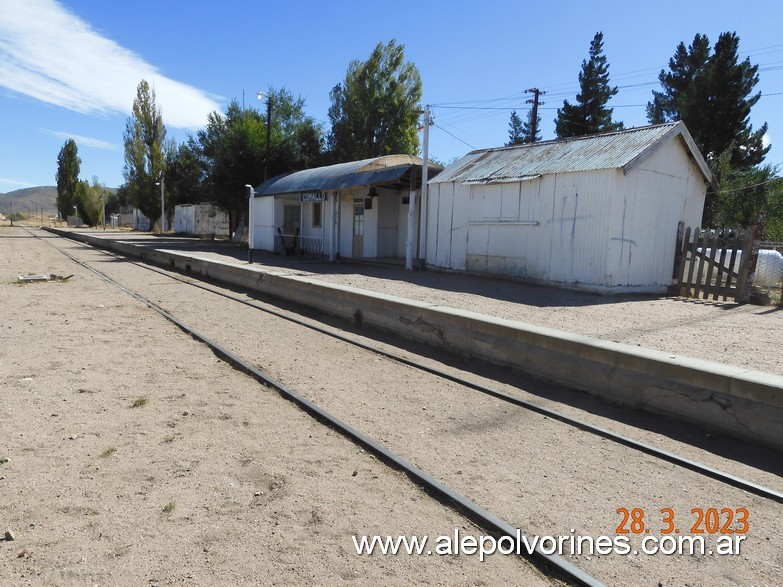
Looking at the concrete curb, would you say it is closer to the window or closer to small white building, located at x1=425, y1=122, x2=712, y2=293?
small white building, located at x1=425, y1=122, x2=712, y2=293

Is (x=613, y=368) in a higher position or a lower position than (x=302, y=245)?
lower

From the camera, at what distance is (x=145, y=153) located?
50.4m

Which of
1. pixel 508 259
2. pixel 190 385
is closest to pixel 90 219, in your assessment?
pixel 508 259

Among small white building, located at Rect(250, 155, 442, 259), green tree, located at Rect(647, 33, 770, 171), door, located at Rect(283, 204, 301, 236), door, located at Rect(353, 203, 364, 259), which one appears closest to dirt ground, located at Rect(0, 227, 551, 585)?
small white building, located at Rect(250, 155, 442, 259)

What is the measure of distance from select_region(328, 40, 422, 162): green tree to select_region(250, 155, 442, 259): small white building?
2058 cm

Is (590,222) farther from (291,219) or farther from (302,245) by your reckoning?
(291,219)

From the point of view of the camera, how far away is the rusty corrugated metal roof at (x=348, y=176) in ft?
60.5

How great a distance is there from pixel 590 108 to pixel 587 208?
3062cm

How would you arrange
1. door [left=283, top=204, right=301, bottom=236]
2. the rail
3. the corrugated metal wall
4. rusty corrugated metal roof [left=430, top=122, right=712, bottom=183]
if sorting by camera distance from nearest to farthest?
the corrugated metal wall, rusty corrugated metal roof [left=430, top=122, right=712, bottom=183], the rail, door [left=283, top=204, right=301, bottom=236]

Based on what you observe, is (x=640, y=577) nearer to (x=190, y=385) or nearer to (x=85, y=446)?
(x=85, y=446)

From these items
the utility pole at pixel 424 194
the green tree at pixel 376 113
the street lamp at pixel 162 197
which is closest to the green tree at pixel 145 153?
the street lamp at pixel 162 197

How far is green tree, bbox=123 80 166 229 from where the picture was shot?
166 ft

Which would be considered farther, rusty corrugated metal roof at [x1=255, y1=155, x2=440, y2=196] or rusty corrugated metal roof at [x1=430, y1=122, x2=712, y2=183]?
rusty corrugated metal roof at [x1=255, y1=155, x2=440, y2=196]

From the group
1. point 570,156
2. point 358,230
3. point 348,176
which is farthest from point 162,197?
point 570,156
